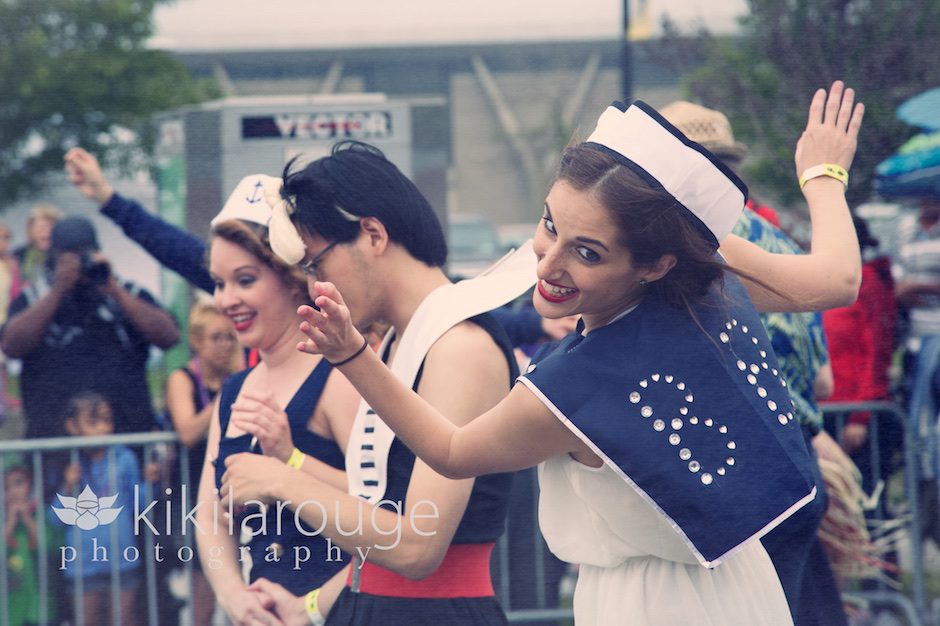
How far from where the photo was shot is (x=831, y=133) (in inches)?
80.9

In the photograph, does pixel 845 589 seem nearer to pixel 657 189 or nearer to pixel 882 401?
pixel 882 401

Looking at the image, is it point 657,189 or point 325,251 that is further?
point 325,251

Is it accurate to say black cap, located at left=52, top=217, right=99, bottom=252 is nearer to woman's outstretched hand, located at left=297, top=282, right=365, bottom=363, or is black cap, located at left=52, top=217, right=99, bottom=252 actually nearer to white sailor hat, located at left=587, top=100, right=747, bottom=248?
woman's outstretched hand, located at left=297, top=282, right=365, bottom=363

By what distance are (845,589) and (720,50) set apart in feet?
7.14

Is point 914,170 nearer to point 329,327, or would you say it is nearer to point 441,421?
point 441,421

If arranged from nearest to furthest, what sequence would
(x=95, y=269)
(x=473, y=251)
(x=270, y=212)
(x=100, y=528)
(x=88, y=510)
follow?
(x=270, y=212)
(x=88, y=510)
(x=100, y=528)
(x=95, y=269)
(x=473, y=251)

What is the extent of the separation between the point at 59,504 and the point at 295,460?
1.84 meters

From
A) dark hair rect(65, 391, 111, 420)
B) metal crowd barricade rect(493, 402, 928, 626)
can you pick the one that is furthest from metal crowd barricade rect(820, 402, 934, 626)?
dark hair rect(65, 391, 111, 420)

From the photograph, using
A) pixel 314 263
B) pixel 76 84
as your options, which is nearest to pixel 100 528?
pixel 314 263

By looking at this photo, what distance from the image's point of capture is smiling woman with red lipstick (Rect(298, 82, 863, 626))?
5.39 ft

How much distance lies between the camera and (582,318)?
188 cm

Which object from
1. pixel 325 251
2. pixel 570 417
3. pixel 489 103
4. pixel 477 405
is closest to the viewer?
pixel 570 417

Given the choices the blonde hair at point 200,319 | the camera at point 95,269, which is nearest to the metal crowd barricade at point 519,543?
the blonde hair at point 200,319

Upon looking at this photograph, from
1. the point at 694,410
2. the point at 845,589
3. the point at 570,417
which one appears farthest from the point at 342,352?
the point at 845,589
